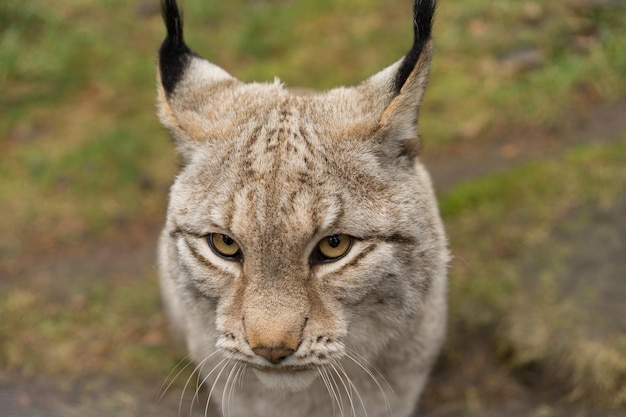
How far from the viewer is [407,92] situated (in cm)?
320

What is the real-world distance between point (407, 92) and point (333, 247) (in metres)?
0.78

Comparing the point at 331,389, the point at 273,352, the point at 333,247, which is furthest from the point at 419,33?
the point at 331,389

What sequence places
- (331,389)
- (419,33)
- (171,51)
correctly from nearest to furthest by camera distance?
(419,33) → (331,389) → (171,51)

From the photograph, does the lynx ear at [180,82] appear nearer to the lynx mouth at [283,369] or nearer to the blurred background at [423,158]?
the lynx mouth at [283,369]

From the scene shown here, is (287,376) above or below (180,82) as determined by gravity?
below

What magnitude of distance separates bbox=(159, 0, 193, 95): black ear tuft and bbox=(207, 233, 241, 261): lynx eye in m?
0.90

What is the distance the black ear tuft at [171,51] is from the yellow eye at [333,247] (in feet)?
4.02

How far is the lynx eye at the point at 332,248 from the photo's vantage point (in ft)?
10.2

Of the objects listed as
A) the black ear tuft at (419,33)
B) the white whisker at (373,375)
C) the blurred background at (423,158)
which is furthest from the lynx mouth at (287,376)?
the blurred background at (423,158)

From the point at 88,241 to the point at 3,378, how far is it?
5.81 feet

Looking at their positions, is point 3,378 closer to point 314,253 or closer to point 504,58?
point 314,253

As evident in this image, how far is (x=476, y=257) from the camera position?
5.39 metres

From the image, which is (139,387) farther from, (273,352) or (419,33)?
(419,33)

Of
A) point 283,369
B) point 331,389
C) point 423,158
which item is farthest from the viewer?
point 423,158
